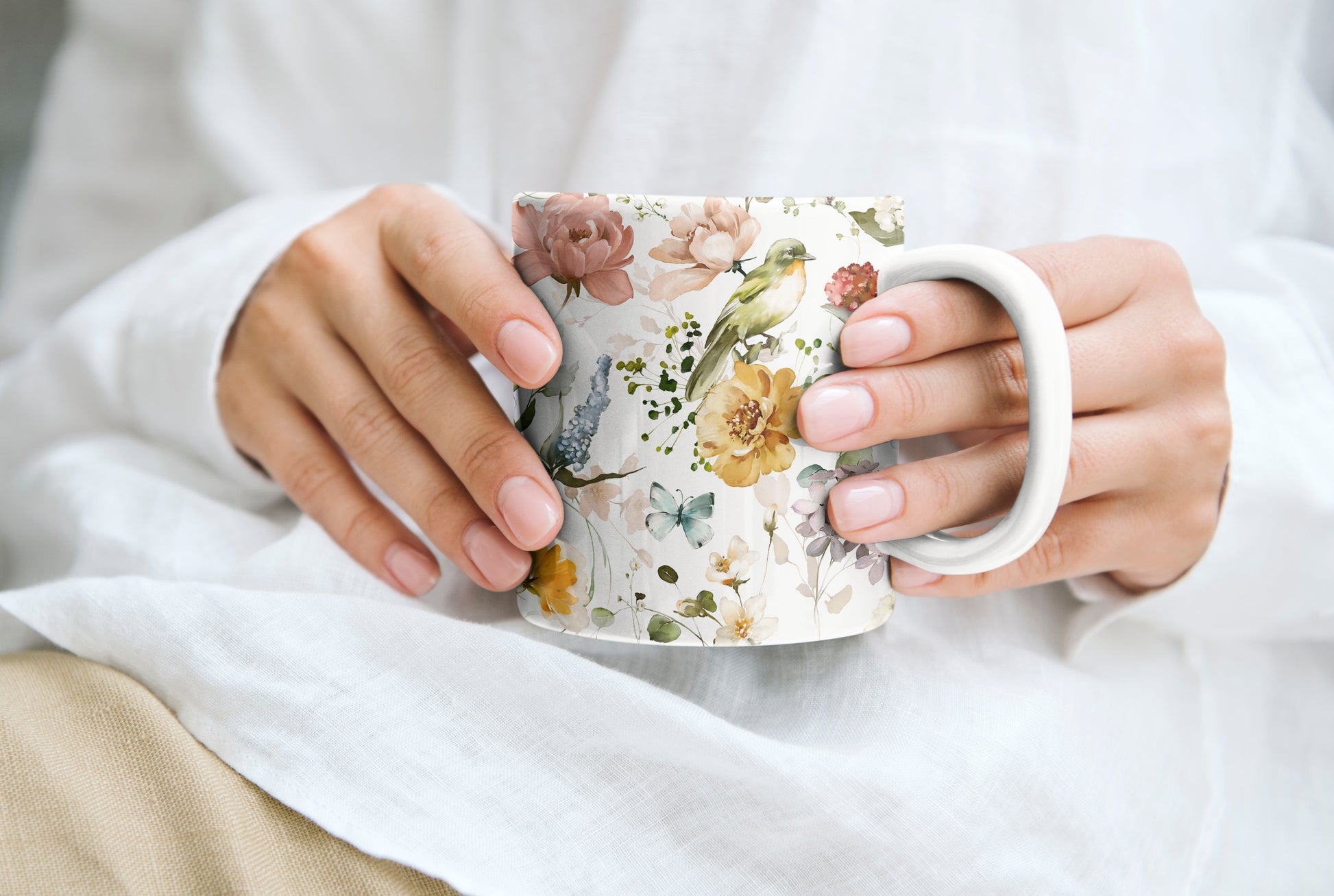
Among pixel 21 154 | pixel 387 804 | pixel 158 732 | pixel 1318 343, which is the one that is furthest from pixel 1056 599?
pixel 21 154

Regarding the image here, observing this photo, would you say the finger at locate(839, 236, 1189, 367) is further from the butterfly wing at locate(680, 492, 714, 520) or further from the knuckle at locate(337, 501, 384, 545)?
the knuckle at locate(337, 501, 384, 545)

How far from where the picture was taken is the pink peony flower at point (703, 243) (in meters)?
0.41

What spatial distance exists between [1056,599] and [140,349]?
77cm

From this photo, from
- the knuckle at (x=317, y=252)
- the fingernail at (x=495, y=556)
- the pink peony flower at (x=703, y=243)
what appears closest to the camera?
the pink peony flower at (x=703, y=243)

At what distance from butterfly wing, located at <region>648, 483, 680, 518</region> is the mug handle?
0.53 feet

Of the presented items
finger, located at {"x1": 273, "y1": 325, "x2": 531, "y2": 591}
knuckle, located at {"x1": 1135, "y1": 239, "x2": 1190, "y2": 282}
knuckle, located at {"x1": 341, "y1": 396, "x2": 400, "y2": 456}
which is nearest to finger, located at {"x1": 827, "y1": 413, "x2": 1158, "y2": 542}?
knuckle, located at {"x1": 1135, "y1": 239, "x2": 1190, "y2": 282}

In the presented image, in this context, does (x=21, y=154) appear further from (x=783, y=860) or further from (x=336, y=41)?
(x=783, y=860)

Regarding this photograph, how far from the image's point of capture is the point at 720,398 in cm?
43

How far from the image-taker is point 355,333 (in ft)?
1.95

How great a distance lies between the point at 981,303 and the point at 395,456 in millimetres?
384

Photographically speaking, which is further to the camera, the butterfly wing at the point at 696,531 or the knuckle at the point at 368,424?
the knuckle at the point at 368,424

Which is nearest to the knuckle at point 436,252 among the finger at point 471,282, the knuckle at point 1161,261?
the finger at point 471,282

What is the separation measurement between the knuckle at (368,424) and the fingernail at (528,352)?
0.18 metres

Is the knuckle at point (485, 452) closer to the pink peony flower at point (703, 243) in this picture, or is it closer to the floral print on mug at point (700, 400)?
the floral print on mug at point (700, 400)
